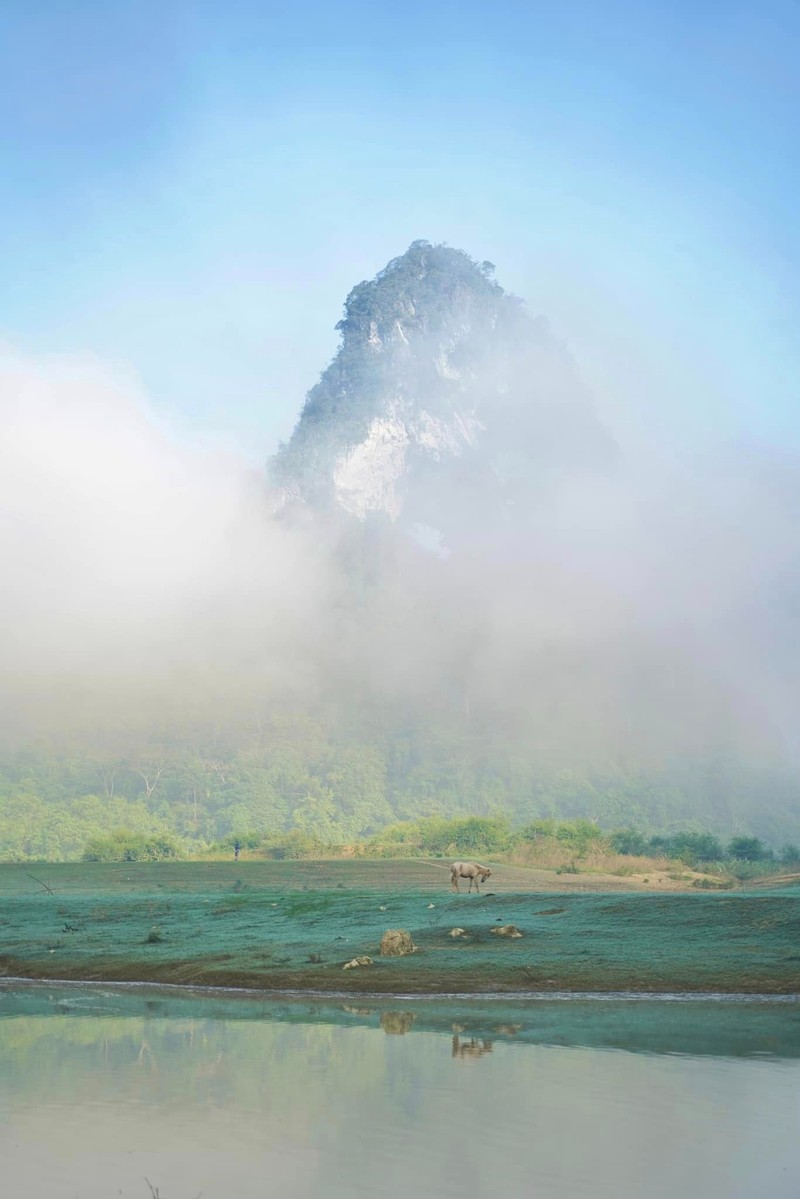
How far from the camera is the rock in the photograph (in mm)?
29875

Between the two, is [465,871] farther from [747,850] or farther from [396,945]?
[747,850]

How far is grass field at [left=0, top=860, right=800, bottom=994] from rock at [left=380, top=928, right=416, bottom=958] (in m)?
0.33

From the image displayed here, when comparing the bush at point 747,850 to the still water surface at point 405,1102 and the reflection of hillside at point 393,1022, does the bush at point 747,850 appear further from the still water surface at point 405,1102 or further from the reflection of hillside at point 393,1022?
the still water surface at point 405,1102

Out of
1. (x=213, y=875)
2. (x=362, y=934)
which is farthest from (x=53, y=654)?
(x=362, y=934)

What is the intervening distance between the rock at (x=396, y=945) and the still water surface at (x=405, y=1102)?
203 inches

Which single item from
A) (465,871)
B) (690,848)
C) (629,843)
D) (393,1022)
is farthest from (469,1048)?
(629,843)

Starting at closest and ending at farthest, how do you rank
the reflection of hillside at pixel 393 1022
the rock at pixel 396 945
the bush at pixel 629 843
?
the reflection of hillside at pixel 393 1022
the rock at pixel 396 945
the bush at pixel 629 843

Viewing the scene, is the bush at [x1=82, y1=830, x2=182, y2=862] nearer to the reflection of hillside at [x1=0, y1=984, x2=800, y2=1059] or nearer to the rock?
the rock

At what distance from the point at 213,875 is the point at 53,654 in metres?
116

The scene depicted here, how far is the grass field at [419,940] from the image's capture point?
2731 cm

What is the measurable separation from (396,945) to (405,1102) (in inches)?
558

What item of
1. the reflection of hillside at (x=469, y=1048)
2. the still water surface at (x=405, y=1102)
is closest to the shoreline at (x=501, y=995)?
the still water surface at (x=405, y=1102)

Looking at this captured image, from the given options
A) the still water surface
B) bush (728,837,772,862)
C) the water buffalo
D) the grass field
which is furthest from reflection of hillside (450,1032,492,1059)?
bush (728,837,772,862)

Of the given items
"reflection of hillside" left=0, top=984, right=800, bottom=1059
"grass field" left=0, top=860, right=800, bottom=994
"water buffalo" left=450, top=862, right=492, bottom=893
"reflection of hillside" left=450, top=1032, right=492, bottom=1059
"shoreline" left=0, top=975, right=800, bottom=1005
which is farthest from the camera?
"water buffalo" left=450, top=862, right=492, bottom=893
